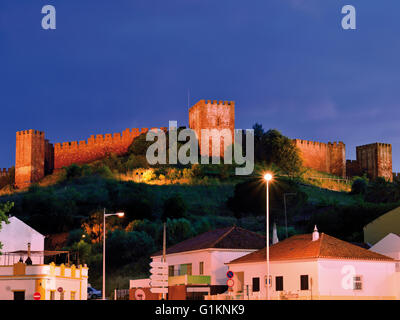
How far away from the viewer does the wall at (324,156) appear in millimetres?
115688

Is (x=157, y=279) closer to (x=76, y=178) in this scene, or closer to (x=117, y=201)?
(x=117, y=201)

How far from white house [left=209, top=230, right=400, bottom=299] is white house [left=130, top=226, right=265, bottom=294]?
3.95 m

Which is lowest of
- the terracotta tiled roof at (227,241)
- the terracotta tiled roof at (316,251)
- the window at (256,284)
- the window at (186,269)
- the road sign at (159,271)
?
the window at (256,284)

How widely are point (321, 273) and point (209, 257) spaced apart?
11.0m

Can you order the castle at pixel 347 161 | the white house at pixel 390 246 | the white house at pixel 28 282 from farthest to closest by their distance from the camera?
the castle at pixel 347 161 → the white house at pixel 390 246 → the white house at pixel 28 282

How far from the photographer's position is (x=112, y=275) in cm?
6134

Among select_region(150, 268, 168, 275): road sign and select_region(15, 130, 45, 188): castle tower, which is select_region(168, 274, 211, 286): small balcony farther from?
select_region(15, 130, 45, 188): castle tower

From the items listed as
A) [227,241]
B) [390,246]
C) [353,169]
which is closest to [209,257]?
[227,241]

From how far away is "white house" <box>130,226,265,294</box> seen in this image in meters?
45.2

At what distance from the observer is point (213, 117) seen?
10681 cm

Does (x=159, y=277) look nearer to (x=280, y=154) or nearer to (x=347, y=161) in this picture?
(x=280, y=154)

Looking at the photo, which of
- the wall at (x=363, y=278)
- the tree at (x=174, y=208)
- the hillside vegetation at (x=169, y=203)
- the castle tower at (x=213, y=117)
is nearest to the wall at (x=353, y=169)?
the hillside vegetation at (x=169, y=203)

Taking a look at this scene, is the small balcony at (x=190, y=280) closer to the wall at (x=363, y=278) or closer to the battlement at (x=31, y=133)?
the wall at (x=363, y=278)
